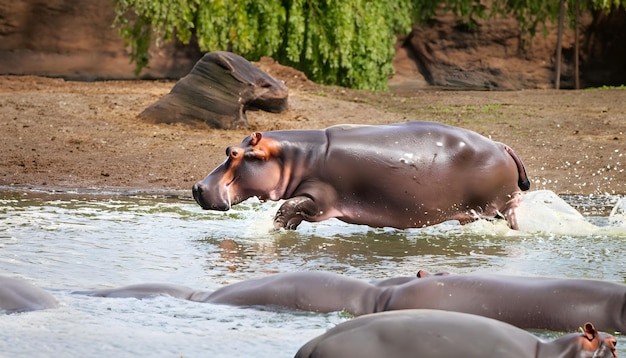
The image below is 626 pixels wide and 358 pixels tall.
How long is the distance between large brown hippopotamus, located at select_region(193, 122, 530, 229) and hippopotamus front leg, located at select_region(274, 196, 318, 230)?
0.04 ft

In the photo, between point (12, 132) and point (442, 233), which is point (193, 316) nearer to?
point (442, 233)

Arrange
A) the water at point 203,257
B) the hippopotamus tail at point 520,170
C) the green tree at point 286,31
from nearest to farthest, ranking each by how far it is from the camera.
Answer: the water at point 203,257, the hippopotamus tail at point 520,170, the green tree at point 286,31

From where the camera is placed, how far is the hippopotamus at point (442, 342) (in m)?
2.70

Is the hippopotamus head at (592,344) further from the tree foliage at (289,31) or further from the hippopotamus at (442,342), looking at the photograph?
the tree foliage at (289,31)

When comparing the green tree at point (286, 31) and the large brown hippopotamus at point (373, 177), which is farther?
the green tree at point (286, 31)

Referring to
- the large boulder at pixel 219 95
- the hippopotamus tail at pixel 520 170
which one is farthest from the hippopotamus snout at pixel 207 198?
the large boulder at pixel 219 95

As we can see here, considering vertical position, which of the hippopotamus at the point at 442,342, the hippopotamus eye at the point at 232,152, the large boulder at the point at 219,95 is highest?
the hippopotamus at the point at 442,342

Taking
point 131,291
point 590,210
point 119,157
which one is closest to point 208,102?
point 119,157

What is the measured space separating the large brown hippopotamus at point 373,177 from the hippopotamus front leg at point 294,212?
0.04 feet

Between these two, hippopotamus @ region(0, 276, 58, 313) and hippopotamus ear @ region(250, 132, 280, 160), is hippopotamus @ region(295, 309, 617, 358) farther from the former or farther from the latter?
hippopotamus ear @ region(250, 132, 280, 160)

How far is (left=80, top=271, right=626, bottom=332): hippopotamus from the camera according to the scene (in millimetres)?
3479

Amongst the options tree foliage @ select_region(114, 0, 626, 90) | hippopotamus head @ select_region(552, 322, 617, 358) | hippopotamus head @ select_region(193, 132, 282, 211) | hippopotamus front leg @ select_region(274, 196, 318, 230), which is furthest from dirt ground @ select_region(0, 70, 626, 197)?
hippopotamus head @ select_region(552, 322, 617, 358)

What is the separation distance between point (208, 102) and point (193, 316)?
25.6ft

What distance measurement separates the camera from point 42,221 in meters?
6.31
